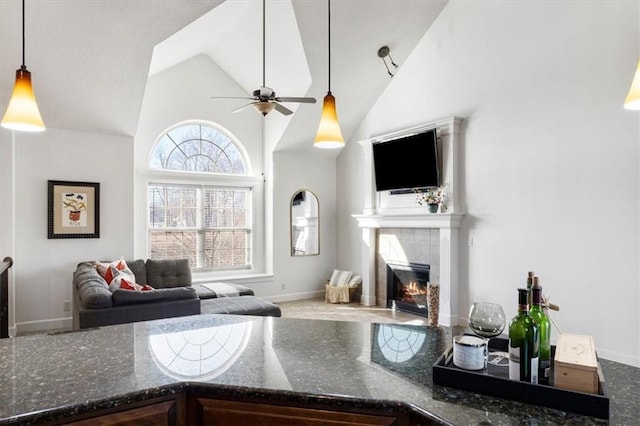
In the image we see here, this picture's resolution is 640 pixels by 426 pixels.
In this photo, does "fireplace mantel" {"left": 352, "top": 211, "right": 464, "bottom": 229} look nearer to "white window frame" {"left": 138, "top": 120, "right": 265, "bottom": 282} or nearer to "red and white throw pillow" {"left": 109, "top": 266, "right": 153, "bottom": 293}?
"white window frame" {"left": 138, "top": 120, "right": 265, "bottom": 282}

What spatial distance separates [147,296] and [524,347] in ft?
10.1

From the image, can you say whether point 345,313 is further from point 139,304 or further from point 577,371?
point 577,371

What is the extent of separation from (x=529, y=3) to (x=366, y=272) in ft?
13.7

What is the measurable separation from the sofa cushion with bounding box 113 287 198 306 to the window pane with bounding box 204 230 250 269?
10.2ft

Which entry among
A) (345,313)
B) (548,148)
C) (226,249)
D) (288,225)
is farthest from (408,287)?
(226,249)

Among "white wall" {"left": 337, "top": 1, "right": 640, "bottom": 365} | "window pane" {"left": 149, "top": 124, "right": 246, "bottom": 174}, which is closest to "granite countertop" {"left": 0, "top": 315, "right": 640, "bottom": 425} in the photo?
"white wall" {"left": 337, "top": 1, "right": 640, "bottom": 365}

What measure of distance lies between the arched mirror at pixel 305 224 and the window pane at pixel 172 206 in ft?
5.44

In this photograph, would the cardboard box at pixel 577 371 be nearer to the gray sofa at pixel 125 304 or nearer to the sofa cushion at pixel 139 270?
the gray sofa at pixel 125 304

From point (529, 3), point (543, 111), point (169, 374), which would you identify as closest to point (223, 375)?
point (169, 374)

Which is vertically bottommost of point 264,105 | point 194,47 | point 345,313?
point 345,313

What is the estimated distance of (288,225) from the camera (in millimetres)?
7086

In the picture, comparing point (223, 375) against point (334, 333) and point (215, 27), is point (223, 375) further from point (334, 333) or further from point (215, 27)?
point (215, 27)

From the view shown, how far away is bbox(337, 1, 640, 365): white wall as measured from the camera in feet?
12.4

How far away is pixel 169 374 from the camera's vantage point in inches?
48.6
